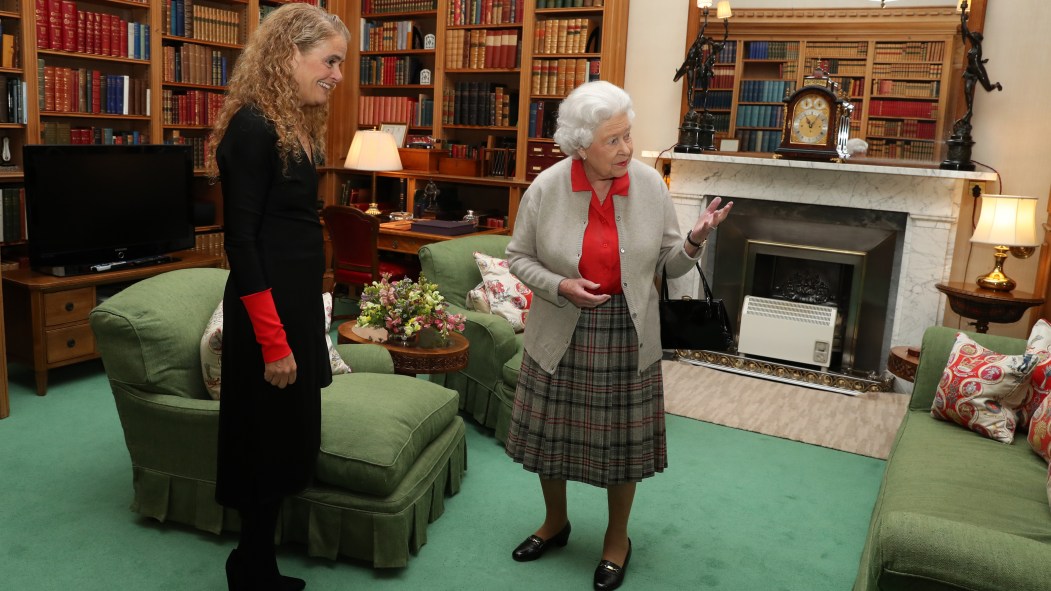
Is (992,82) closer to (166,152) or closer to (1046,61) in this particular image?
(1046,61)

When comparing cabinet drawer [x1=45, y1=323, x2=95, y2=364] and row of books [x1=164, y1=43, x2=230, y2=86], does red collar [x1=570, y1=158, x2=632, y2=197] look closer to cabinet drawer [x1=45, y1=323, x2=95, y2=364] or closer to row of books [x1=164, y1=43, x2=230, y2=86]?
cabinet drawer [x1=45, y1=323, x2=95, y2=364]

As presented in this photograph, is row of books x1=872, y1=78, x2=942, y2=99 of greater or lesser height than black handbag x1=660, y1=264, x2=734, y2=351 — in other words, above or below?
above

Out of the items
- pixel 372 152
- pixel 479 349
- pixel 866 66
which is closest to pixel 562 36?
pixel 372 152

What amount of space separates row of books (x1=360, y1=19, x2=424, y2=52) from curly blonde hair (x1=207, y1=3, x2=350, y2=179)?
4517 millimetres

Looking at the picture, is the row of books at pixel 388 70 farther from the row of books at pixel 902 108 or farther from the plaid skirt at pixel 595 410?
the plaid skirt at pixel 595 410

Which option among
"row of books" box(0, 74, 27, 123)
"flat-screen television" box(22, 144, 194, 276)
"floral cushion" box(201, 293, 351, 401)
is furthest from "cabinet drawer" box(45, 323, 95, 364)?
"floral cushion" box(201, 293, 351, 401)

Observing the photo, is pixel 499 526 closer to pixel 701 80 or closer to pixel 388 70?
pixel 701 80

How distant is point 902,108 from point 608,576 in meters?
3.42

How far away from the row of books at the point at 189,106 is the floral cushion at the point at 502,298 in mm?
2369

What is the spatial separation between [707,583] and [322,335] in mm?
1433

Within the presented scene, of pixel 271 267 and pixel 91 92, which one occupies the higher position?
pixel 91 92

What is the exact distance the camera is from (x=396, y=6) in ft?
20.3

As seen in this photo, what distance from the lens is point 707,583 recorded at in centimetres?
256

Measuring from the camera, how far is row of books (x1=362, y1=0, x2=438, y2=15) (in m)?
6.07
